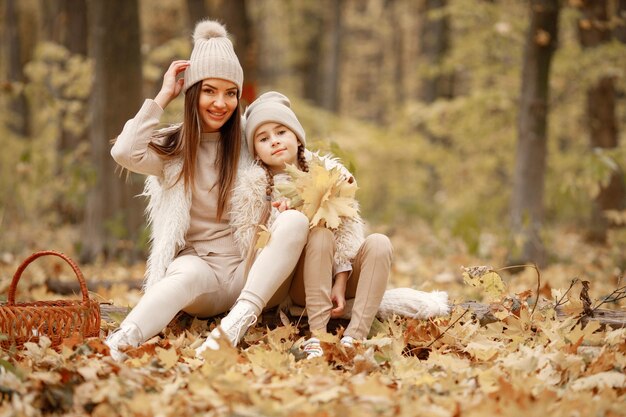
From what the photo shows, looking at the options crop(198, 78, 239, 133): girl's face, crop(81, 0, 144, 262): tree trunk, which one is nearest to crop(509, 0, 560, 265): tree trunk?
crop(198, 78, 239, 133): girl's face

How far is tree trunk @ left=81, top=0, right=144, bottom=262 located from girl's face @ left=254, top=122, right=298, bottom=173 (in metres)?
3.65

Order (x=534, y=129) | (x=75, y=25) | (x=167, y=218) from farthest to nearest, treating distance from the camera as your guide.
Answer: (x=75, y=25) → (x=534, y=129) → (x=167, y=218)

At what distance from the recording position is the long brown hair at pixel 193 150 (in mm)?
3266

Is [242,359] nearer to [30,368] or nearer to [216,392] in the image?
[216,392]

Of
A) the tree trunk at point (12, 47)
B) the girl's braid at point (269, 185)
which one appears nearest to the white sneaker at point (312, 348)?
the girl's braid at point (269, 185)

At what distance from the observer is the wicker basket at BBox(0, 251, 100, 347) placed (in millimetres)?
2715

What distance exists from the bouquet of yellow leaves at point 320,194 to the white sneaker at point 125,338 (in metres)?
0.89

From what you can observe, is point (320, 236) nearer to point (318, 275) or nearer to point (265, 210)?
point (318, 275)

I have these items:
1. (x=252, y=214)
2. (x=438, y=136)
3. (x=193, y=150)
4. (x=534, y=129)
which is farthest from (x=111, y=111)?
(x=438, y=136)

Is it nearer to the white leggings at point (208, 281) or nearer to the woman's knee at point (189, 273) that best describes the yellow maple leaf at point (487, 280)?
the white leggings at point (208, 281)

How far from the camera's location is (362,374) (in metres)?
2.46

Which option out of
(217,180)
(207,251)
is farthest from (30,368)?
(217,180)

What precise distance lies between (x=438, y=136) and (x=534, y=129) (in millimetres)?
3938

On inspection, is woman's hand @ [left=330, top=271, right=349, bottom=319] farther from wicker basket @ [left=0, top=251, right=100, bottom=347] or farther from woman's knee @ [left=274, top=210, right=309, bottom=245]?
wicker basket @ [left=0, top=251, right=100, bottom=347]
